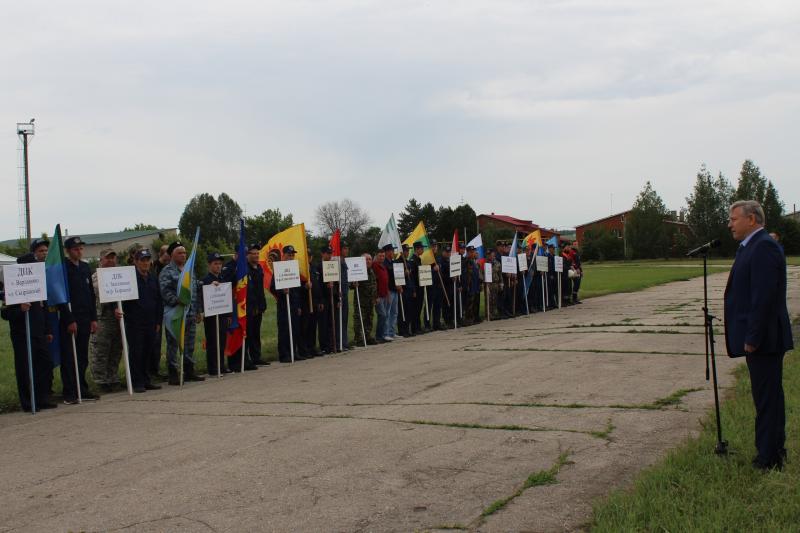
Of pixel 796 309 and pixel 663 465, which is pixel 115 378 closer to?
pixel 663 465

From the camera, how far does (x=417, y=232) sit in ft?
66.5

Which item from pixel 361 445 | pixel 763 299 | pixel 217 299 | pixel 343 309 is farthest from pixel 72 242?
pixel 763 299

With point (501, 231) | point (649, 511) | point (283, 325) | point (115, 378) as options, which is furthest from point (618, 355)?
point (501, 231)

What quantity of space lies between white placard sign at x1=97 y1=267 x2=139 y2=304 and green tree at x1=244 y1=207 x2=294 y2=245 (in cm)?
6481

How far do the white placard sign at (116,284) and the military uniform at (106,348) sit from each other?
550 millimetres

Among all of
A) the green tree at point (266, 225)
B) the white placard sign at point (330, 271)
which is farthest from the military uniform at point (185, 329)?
the green tree at point (266, 225)

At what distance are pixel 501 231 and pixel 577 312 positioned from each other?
63.9m

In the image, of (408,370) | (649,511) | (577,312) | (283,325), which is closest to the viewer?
(649,511)

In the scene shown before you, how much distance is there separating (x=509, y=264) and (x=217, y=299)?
1144cm

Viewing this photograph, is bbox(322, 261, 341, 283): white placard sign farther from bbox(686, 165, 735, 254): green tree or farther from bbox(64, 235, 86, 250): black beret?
bbox(686, 165, 735, 254): green tree

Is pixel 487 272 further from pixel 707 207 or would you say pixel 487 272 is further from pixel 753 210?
pixel 707 207

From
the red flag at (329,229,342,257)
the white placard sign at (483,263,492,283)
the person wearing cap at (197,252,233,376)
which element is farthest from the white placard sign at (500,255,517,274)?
the person wearing cap at (197,252,233,376)

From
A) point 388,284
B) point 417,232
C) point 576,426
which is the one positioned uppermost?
point 417,232

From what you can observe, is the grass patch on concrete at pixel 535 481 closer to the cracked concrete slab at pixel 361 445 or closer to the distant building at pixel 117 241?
the cracked concrete slab at pixel 361 445
